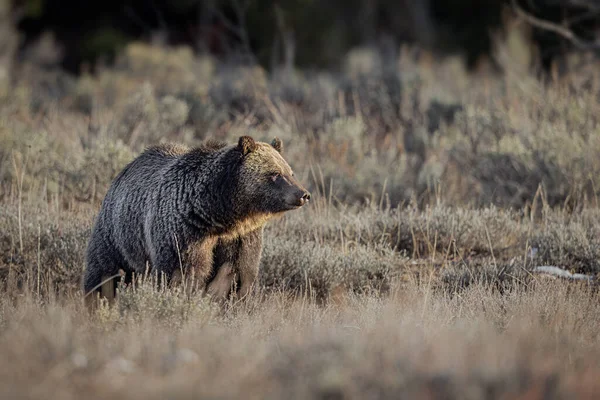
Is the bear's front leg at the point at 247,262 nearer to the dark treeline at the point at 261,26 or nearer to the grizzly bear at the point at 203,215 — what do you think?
the grizzly bear at the point at 203,215

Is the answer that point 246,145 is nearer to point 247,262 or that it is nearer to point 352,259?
point 247,262

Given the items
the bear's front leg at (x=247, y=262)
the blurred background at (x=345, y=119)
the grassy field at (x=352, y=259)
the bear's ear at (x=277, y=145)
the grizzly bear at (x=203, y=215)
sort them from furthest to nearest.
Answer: the blurred background at (x=345, y=119) < the bear's ear at (x=277, y=145) < the bear's front leg at (x=247, y=262) < the grizzly bear at (x=203, y=215) < the grassy field at (x=352, y=259)

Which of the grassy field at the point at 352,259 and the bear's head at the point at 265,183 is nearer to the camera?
the grassy field at the point at 352,259

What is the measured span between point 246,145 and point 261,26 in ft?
70.4

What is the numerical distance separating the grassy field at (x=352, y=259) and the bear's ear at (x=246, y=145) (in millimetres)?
1101

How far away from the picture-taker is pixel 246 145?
6.10m

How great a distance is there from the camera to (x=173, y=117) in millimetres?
11750

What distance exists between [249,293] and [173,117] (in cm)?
618

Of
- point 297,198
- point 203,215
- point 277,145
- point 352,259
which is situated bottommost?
point 352,259

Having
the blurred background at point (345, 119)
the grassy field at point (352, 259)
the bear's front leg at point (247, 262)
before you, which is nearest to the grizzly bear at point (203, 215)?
the bear's front leg at point (247, 262)

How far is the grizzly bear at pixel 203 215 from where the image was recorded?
589cm

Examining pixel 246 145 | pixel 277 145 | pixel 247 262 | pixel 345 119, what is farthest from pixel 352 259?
pixel 345 119

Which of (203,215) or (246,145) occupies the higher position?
(246,145)

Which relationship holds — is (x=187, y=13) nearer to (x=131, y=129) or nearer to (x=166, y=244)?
(x=131, y=129)
